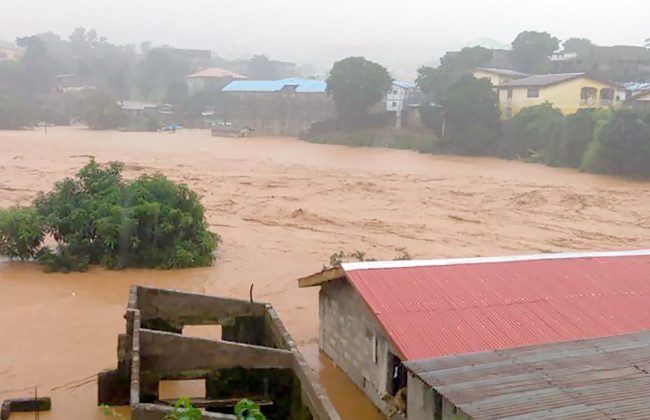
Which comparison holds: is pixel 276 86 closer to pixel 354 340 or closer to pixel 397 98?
pixel 397 98

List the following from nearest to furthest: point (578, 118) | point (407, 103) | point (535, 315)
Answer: point (535, 315) < point (578, 118) < point (407, 103)

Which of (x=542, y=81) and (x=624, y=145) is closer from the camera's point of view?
(x=624, y=145)

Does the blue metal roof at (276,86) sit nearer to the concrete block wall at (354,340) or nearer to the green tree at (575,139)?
the green tree at (575,139)

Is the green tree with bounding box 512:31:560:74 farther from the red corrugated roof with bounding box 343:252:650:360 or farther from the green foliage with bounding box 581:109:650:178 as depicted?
the red corrugated roof with bounding box 343:252:650:360

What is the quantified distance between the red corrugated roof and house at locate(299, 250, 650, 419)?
11mm

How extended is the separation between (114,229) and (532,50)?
169 ft

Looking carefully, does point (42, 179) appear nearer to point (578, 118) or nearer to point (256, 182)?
point (256, 182)

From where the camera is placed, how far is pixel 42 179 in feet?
89.9

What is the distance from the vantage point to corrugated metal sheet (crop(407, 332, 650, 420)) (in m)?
4.93

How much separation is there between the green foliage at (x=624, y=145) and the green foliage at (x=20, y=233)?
79.7 ft

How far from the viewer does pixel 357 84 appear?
47.5 m

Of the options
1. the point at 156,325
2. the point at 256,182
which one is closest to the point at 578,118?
the point at 256,182

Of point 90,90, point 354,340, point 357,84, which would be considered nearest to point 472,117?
point 357,84

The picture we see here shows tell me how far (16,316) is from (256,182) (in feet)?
52.4
